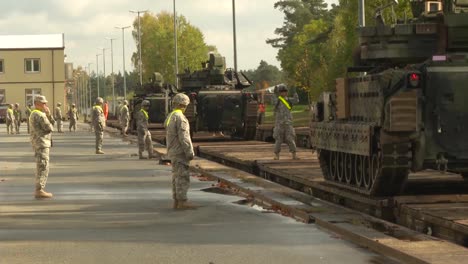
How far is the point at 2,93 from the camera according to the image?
11738cm

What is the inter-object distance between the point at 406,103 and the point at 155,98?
127 feet

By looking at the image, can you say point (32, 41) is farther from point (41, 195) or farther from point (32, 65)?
point (41, 195)

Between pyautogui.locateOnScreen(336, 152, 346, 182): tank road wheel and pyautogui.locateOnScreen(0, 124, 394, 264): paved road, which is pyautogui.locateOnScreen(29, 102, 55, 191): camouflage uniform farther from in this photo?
pyautogui.locateOnScreen(336, 152, 346, 182): tank road wheel

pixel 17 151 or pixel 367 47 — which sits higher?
pixel 367 47

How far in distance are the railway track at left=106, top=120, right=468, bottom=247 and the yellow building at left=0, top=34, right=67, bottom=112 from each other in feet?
304

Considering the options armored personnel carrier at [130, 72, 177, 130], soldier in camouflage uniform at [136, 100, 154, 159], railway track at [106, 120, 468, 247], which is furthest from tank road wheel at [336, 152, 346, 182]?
armored personnel carrier at [130, 72, 177, 130]

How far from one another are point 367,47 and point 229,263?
251 inches

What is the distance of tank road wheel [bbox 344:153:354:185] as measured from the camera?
1737 cm

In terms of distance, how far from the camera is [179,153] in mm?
16344

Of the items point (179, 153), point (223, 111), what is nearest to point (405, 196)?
point (179, 153)

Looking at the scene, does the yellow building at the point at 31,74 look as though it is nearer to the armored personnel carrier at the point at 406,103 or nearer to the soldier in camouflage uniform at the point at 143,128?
the soldier in camouflage uniform at the point at 143,128

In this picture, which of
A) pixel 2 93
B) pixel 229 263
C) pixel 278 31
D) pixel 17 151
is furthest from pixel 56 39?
pixel 229 263

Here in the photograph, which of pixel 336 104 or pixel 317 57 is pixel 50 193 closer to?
pixel 336 104

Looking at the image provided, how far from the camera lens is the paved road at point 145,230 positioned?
451 inches
